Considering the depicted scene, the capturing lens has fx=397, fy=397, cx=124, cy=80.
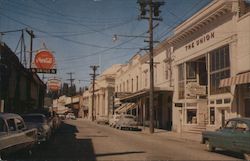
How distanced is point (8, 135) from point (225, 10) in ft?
66.4

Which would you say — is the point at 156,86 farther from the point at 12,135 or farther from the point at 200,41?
the point at 12,135

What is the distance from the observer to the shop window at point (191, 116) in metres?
34.3

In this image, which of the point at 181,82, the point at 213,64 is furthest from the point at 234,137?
the point at 181,82

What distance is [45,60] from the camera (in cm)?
3862

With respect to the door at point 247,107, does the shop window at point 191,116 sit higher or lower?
lower

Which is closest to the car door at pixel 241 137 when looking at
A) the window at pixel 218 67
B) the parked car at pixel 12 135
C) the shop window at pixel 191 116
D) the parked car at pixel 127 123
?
the parked car at pixel 12 135

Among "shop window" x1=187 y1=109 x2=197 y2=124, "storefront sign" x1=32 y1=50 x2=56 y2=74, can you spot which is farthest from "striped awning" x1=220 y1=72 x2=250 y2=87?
"storefront sign" x1=32 y1=50 x2=56 y2=74

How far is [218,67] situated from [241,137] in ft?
47.4

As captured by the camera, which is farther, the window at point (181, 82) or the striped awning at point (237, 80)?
the window at point (181, 82)

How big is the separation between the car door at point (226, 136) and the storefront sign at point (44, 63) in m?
23.8

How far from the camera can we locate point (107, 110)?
268ft

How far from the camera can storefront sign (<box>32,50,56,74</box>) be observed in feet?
124

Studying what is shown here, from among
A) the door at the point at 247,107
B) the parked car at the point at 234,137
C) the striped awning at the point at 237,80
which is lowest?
the parked car at the point at 234,137

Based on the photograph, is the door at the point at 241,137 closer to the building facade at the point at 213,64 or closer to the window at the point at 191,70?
the building facade at the point at 213,64
